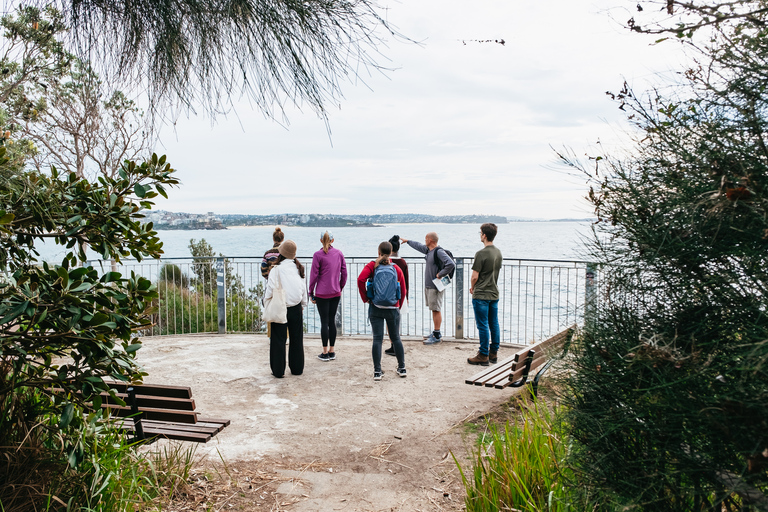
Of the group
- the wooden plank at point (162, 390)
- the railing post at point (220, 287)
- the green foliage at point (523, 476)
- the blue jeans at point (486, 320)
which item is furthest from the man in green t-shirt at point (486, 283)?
the railing post at point (220, 287)

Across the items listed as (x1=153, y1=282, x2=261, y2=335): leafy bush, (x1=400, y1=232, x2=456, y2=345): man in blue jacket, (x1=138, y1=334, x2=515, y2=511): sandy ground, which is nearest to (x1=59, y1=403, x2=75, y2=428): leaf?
(x1=138, y1=334, x2=515, y2=511): sandy ground

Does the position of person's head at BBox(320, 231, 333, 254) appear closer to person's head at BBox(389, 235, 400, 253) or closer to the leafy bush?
person's head at BBox(389, 235, 400, 253)

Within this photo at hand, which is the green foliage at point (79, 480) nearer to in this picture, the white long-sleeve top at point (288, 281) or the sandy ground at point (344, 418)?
the sandy ground at point (344, 418)

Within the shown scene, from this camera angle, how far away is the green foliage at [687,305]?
1481 millimetres

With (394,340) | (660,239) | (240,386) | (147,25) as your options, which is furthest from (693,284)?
(240,386)

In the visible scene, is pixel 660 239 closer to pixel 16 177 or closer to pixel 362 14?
pixel 362 14

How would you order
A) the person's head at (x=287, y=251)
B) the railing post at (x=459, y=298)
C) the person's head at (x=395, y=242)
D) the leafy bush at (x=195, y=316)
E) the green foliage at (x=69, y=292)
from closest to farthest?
the green foliage at (x=69, y=292)
the person's head at (x=287, y=251)
the person's head at (x=395, y=242)
the railing post at (x=459, y=298)
the leafy bush at (x=195, y=316)

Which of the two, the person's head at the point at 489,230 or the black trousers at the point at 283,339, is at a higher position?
the person's head at the point at 489,230

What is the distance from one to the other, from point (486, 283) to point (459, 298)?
81.8 inches

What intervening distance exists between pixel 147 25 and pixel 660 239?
7.69 feet

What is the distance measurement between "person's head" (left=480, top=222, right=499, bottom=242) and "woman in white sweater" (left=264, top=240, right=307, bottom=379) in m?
2.67

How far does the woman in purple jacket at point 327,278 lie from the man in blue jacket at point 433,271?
1.28 metres

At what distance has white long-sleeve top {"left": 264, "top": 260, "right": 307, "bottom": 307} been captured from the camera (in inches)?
261

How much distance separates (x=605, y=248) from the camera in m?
2.01
